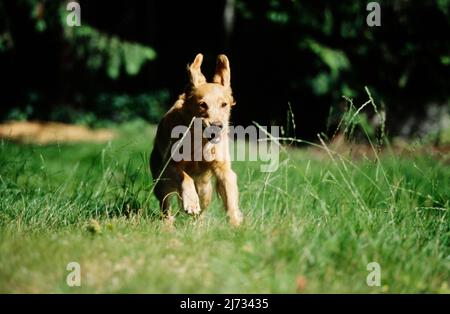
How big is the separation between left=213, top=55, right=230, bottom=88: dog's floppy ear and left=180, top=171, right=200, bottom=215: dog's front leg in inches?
39.4

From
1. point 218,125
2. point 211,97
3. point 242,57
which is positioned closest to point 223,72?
point 211,97

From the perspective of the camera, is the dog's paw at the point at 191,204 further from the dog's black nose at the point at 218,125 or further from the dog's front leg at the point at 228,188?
the dog's black nose at the point at 218,125

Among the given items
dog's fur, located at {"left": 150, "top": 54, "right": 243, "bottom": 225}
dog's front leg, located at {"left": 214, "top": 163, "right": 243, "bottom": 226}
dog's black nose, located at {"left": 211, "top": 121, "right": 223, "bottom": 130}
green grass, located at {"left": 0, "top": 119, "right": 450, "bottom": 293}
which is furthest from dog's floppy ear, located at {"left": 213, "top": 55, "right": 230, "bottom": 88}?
green grass, located at {"left": 0, "top": 119, "right": 450, "bottom": 293}

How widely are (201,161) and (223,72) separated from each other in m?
0.85

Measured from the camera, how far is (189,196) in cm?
462

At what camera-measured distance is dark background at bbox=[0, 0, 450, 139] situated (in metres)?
10.6

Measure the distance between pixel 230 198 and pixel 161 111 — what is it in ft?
27.4

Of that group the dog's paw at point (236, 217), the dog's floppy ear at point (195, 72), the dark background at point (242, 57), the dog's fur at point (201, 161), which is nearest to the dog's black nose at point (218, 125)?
the dog's fur at point (201, 161)

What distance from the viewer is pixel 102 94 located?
514 inches

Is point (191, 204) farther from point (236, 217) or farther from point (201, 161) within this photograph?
point (201, 161)

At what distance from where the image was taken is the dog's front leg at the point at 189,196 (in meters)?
4.53
